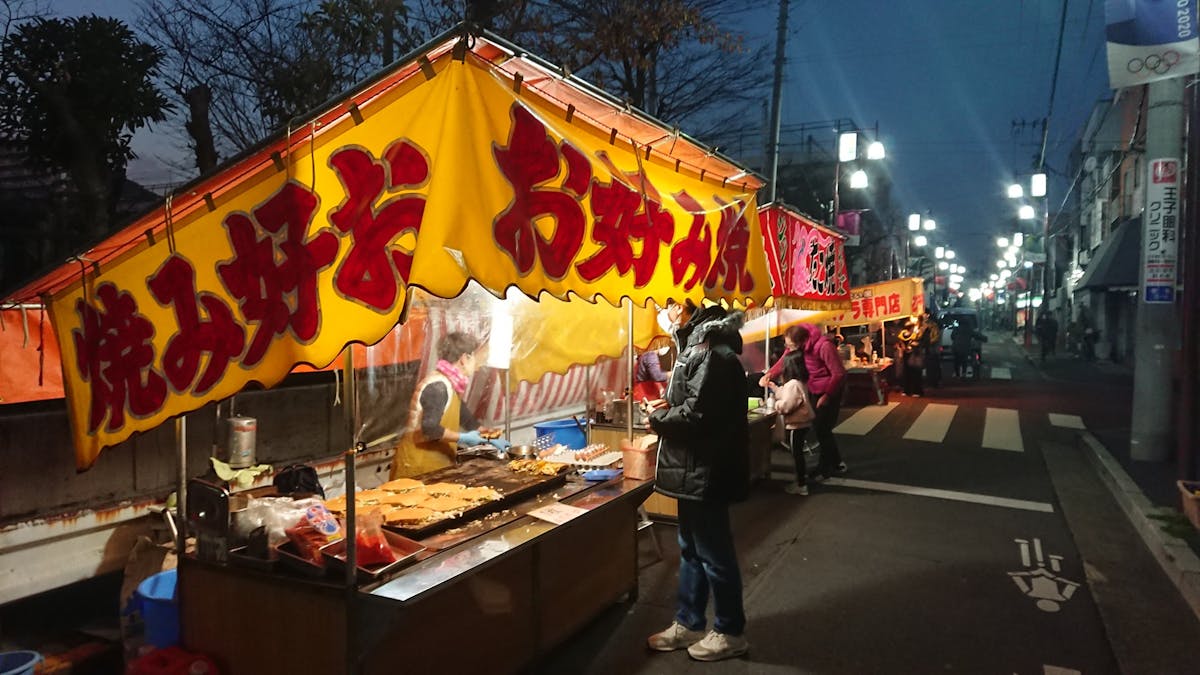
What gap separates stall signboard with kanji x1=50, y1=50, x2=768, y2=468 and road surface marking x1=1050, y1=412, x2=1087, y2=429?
14.4 meters

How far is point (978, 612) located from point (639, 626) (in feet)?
8.65

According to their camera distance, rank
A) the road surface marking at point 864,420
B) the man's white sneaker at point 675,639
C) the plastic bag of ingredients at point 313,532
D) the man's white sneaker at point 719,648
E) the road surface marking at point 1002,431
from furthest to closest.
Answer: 1. the road surface marking at point 864,420
2. the road surface marking at point 1002,431
3. the man's white sneaker at point 675,639
4. the man's white sneaker at point 719,648
5. the plastic bag of ingredients at point 313,532

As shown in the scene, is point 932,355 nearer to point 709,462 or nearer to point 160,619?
point 709,462

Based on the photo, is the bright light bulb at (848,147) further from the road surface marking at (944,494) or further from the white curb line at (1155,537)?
the road surface marking at (944,494)

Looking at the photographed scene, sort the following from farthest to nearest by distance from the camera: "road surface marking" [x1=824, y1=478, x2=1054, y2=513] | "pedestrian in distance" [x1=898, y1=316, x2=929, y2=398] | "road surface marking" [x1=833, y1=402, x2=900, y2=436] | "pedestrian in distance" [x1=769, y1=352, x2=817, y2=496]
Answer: "pedestrian in distance" [x1=898, y1=316, x2=929, y2=398] < "road surface marking" [x1=833, y1=402, x2=900, y2=436] < "pedestrian in distance" [x1=769, y1=352, x2=817, y2=496] < "road surface marking" [x1=824, y1=478, x2=1054, y2=513]

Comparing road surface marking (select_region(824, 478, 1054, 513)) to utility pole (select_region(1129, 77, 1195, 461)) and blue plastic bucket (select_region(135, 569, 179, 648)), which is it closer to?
utility pole (select_region(1129, 77, 1195, 461))

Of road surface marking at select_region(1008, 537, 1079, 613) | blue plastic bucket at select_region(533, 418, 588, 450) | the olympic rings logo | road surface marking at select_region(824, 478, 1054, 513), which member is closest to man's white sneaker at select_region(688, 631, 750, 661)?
road surface marking at select_region(1008, 537, 1079, 613)

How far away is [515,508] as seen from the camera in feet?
15.4

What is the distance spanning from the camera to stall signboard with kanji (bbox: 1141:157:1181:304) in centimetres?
1002

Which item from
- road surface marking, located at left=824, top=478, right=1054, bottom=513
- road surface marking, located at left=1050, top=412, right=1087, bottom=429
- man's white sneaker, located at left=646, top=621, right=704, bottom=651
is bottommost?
road surface marking, located at left=824, top=478, right=1054, bottom=513

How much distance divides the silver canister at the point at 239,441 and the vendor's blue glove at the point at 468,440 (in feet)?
5.48

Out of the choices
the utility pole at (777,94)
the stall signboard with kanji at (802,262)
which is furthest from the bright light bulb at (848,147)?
the stall signboard with kanji at (802,262)

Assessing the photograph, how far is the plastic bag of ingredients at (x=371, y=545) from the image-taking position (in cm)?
342

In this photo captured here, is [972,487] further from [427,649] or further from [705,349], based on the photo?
[427,649]
